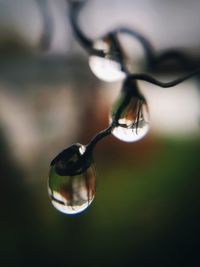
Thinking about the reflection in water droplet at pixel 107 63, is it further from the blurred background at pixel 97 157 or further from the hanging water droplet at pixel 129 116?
the blurred background at pixel 97 157

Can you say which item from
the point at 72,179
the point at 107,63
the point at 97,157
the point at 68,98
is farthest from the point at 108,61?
the point at 97,157

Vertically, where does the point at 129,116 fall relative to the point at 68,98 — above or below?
below

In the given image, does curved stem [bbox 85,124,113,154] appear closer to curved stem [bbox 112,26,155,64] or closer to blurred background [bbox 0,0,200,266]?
curved stem [bbox 112,26,155,64]

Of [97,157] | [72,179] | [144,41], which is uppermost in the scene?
[97,157]

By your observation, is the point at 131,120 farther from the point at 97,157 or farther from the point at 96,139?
the point at 97,157

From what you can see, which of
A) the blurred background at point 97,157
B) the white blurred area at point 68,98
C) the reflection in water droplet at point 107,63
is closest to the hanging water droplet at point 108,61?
the reflection in water droplet at point 107,63

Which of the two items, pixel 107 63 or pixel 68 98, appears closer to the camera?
pixel 107 63

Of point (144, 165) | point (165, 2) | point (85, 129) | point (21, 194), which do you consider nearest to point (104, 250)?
point (21, 194)

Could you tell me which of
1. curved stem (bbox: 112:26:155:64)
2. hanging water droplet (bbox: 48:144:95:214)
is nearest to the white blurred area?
curved stem (bbox: 112:26:155:64)
